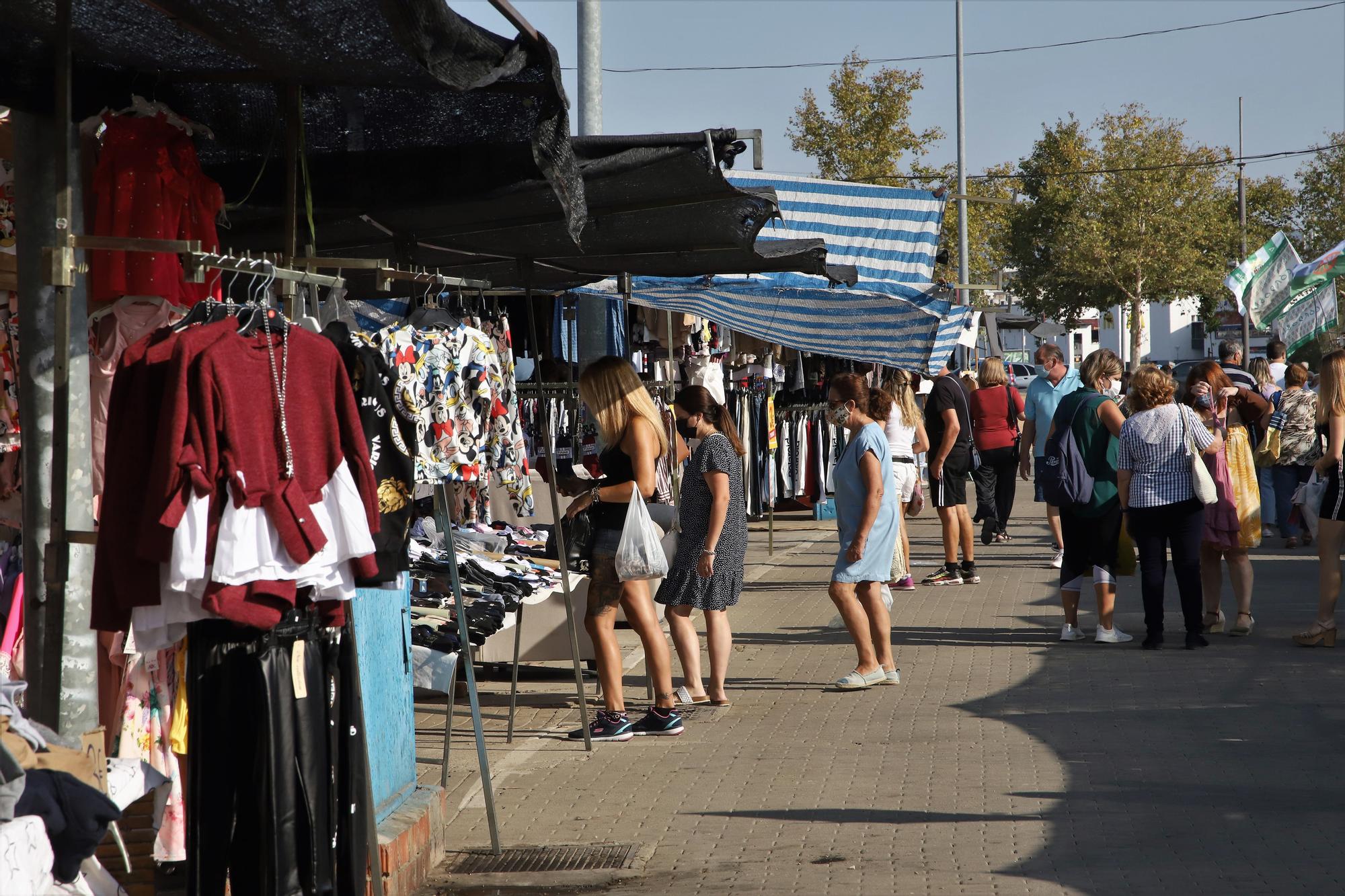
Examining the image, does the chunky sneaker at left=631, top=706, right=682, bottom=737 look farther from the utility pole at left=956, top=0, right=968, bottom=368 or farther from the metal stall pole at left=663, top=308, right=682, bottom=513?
the utility pole at left=956, top=0, right=968, bottom=368

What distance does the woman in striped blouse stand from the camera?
8992 millimetres

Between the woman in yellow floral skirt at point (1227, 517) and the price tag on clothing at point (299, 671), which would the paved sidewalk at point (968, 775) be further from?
the price tag on clothing at point (299, 671)

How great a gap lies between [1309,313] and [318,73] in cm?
1382

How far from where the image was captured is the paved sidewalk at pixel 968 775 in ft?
16.9

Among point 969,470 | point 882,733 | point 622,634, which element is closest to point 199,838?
point 882,733

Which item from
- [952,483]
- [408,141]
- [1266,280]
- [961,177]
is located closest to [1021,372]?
[961,177]

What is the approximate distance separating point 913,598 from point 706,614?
4.36 metres

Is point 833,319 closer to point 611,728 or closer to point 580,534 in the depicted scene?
point 580,534

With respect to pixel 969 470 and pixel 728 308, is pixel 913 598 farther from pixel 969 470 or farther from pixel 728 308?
pixel 728 308

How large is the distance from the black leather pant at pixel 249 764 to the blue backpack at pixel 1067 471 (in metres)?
6.49

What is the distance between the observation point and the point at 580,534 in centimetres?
737

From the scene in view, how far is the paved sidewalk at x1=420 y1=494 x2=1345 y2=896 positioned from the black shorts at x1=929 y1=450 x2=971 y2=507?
8.53ft

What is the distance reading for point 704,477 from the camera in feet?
25.4

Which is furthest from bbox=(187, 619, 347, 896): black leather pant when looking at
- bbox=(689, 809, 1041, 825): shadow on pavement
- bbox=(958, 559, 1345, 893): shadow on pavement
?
bbox=(958, 559, 1345, 893): shadow on pavement
